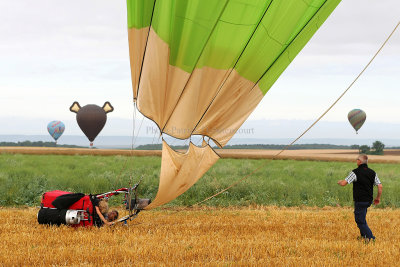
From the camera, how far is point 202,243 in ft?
27.7

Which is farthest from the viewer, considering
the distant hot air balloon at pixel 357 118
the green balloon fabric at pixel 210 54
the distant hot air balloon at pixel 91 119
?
the distant hot air balloon at pixel 357 118

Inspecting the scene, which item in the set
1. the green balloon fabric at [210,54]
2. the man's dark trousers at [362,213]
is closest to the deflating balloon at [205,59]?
the green balloon fabric at [210,54]

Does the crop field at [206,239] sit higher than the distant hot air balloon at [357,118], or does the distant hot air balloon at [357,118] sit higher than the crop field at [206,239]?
the distant hot air balloon at [357,118]

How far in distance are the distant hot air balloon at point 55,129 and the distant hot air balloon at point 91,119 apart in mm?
13554

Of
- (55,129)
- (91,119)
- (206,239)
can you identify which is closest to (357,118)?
(91,119)

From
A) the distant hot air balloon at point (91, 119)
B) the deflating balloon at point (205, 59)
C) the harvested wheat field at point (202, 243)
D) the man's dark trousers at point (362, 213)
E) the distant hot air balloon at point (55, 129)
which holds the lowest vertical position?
the harvested wheat field at point (202, 243)

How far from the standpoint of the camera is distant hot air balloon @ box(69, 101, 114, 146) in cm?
4050

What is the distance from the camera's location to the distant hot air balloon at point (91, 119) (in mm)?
40500

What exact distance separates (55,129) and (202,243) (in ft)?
161

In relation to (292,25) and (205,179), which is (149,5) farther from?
(205,179)

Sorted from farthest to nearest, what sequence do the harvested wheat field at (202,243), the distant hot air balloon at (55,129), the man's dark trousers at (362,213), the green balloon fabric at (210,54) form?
1. the distant hot air balloon at (55,129)
2. the man's dark trousers at (362,213)
3. the green balloon fabric at (210,54)
4. the harvested wheat field at (202,243)

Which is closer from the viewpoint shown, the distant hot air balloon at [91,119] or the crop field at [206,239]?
the crop field at [206,239]

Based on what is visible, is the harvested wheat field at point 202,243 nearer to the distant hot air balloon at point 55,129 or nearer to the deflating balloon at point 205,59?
the deflating balloon at point 205,59

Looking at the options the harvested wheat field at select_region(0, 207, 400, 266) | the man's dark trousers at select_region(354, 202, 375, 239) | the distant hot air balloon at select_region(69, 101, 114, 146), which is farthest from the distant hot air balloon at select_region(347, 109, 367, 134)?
the man's dark trousers at select_region(354, 202, 375, 239)
